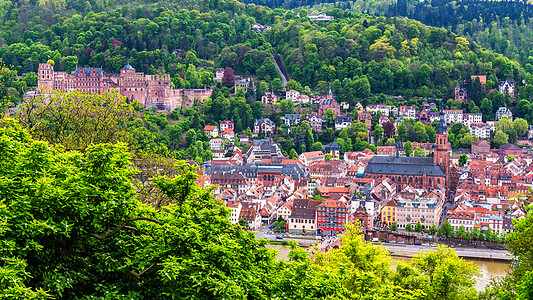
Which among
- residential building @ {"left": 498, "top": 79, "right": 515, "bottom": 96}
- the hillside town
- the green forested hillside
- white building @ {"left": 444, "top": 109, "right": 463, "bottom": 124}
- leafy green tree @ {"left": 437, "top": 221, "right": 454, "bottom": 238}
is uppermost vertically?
the green forested hillside

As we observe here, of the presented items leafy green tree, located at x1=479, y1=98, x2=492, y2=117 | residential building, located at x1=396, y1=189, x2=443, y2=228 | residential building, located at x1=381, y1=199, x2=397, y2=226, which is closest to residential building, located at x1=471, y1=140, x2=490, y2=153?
leafy green tree, located at x1=479, y1=98, x2=492, y2=117

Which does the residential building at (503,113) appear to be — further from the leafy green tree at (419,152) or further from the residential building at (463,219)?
the residential building at (463,219)

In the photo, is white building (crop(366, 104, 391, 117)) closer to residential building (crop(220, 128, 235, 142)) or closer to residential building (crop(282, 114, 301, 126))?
residential building (crop(282, 114, 301, 126))

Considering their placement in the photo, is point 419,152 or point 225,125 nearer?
point 419,152

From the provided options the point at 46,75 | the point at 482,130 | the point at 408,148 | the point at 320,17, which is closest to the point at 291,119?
the point at 408,148

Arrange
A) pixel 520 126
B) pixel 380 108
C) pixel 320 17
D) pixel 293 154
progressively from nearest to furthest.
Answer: pixel 293 154 → pixel 520 126 → pixel 380 108 → pixel 320 17

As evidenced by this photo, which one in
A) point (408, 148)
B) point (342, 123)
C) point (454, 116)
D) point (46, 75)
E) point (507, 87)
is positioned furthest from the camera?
point (507, 87)

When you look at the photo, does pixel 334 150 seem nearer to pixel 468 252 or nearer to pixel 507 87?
pixel 468 252
